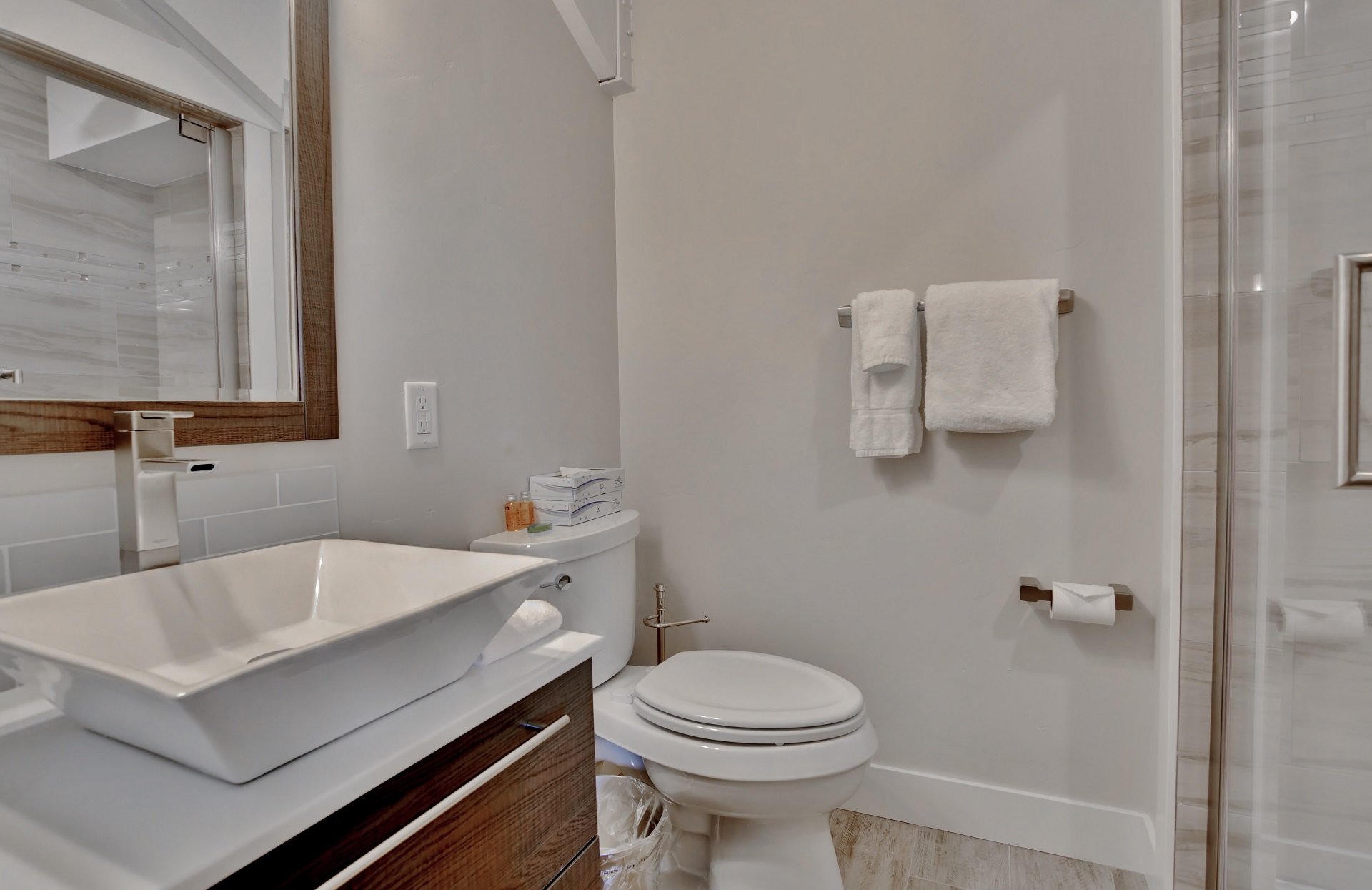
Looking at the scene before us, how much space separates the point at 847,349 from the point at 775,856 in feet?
3.65

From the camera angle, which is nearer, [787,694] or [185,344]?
[185,344]

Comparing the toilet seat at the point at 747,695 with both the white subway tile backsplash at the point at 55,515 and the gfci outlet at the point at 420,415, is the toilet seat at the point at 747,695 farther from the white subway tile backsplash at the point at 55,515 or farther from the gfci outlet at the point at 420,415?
the white subway tile backsplash at the point at 55,515

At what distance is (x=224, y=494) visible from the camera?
87 centimetres

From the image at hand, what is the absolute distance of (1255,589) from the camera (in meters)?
1.01

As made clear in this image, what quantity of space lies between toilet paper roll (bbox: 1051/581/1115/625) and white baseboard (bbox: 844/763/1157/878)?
0.45 m

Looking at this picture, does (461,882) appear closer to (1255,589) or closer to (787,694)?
(787,694)

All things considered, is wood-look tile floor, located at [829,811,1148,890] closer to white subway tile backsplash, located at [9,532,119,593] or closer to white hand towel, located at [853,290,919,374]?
white hand towel, located at [853,290,919,374]

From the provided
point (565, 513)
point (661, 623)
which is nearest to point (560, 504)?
point (565, 513)

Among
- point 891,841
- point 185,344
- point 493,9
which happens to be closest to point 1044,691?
point 891,841

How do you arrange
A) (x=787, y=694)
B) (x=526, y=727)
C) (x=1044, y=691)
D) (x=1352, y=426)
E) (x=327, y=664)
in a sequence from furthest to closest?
(x=1044, y=691) → (x=787, y=694) → (x=1352, y=426) → (x=526, y=727) → (x=327, y=664)

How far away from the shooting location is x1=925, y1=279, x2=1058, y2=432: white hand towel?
1380mm

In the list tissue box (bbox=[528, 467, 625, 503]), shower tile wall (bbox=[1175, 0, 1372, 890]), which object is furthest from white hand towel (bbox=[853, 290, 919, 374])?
tissue box (bbox=[528, 467, 625, 503])

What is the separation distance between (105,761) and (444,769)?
0.25m

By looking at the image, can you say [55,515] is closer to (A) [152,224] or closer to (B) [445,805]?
(A) [152,224]
